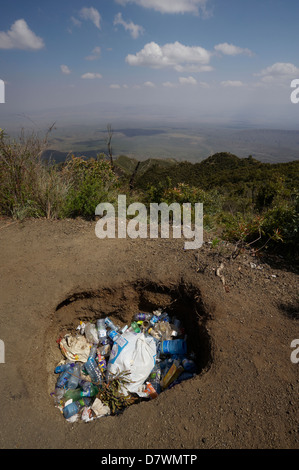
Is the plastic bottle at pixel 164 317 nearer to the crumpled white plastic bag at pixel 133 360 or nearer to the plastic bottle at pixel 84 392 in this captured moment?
the crumpled white plastic bag at pixel 133 360

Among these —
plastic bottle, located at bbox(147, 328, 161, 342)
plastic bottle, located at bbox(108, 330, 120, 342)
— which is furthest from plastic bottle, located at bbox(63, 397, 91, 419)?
plastic bottle, located at bbox(147, 328, 161, 342)

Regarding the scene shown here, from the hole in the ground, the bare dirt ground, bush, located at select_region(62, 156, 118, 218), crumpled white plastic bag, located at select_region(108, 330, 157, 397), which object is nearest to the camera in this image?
the bare dirt ground

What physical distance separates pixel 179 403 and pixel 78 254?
237cm

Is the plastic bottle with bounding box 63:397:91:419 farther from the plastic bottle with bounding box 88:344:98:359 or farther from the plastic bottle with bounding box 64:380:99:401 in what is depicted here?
the plastic bottle with bounding box 88:344:98:359

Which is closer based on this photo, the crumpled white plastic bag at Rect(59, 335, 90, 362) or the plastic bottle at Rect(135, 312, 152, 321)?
the crumpled white plastic bag at Rect(59, 335, 90, 362)

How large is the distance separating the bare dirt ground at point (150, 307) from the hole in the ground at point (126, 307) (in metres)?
0.01

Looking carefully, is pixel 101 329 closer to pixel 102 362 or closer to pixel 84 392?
pixel 102 362

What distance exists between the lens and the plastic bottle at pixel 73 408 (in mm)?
2566

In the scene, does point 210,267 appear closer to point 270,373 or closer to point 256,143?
point 270,373

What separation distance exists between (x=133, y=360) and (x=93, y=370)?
0.59m

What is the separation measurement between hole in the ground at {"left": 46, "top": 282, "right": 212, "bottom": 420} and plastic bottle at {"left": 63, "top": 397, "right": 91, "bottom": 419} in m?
0.60

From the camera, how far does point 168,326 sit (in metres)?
3.43

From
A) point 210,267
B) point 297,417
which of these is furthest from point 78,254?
point 297,417

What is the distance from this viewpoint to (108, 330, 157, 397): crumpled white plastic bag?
2.71 m
